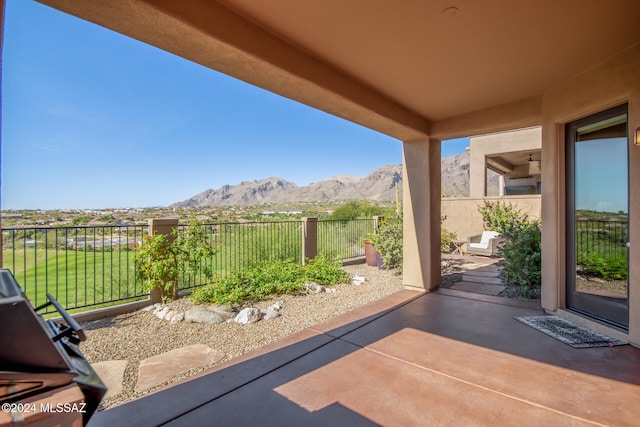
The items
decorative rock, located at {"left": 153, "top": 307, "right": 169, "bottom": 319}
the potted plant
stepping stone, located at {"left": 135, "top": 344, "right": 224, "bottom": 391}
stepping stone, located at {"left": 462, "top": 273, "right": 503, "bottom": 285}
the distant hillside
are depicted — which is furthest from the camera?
the distant hillside

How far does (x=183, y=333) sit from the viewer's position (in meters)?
3.38

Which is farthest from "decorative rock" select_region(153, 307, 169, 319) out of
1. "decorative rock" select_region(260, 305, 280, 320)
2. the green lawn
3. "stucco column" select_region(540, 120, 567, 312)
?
"stucco column" select_region(540, 120, 567, 312)

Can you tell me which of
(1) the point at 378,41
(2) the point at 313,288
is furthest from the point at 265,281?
(1) the point at 378,41

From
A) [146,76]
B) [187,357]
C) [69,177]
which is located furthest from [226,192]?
[187,357]

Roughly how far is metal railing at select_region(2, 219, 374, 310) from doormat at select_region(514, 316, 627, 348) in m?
4.29

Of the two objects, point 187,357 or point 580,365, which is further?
point 187,357

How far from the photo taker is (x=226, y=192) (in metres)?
47.8

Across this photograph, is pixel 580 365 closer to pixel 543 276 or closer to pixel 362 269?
pixel 543 276

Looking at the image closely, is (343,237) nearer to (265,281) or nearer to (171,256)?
(265,281)

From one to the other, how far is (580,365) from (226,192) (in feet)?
159

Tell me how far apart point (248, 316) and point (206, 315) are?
0.52 meters

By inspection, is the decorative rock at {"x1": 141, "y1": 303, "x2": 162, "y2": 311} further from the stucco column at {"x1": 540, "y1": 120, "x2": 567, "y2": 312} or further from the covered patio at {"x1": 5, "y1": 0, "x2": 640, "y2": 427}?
the stucco column at {"x1": 540, "y1": 120, "x2": 567, "y2": 312}

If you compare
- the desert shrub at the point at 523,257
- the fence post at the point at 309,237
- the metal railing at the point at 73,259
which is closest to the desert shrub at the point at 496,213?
the desert shrub at the point at 523,257

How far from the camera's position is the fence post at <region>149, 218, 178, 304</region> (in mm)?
4273
